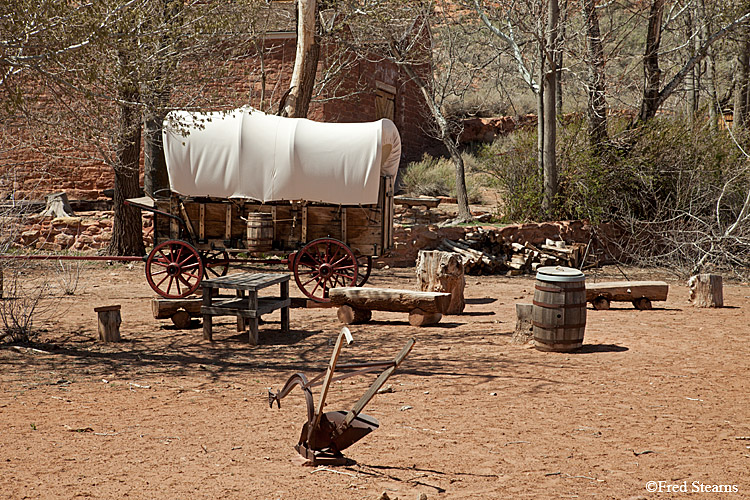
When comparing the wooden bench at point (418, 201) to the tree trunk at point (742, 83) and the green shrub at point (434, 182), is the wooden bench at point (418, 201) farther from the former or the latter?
the tree trunk at point (742, 83)

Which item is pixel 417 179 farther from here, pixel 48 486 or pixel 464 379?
pixel 48 486

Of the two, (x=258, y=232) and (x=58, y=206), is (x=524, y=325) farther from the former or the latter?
(x=58, y=206)

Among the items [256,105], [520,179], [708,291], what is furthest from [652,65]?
[256,105]

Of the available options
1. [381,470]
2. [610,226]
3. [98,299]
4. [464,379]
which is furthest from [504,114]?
[381,470]

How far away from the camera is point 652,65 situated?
44.4 ft

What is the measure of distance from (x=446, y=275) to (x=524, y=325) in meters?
1.75

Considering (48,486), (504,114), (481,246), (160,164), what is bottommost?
Result: (48,486)

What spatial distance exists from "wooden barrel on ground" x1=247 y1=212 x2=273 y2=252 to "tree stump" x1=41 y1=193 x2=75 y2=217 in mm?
6548

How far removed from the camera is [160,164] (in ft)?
41.8

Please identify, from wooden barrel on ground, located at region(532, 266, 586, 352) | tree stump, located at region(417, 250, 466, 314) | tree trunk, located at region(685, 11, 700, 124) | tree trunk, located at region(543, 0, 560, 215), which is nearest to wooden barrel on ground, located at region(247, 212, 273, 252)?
tree stump, located at region(417, 250, 466, 314)

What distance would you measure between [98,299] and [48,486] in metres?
5.93

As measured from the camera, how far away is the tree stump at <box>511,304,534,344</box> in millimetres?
6453

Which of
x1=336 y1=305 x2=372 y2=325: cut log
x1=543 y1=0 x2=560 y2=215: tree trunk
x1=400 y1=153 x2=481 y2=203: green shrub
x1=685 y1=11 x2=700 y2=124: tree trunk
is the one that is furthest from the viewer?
→ x1=400 y1=153 x2=481 y2=203: green shrub

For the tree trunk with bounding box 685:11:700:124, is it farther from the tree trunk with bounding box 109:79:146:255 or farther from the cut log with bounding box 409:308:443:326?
the tree trunk with bounding box 109:79:146:255
